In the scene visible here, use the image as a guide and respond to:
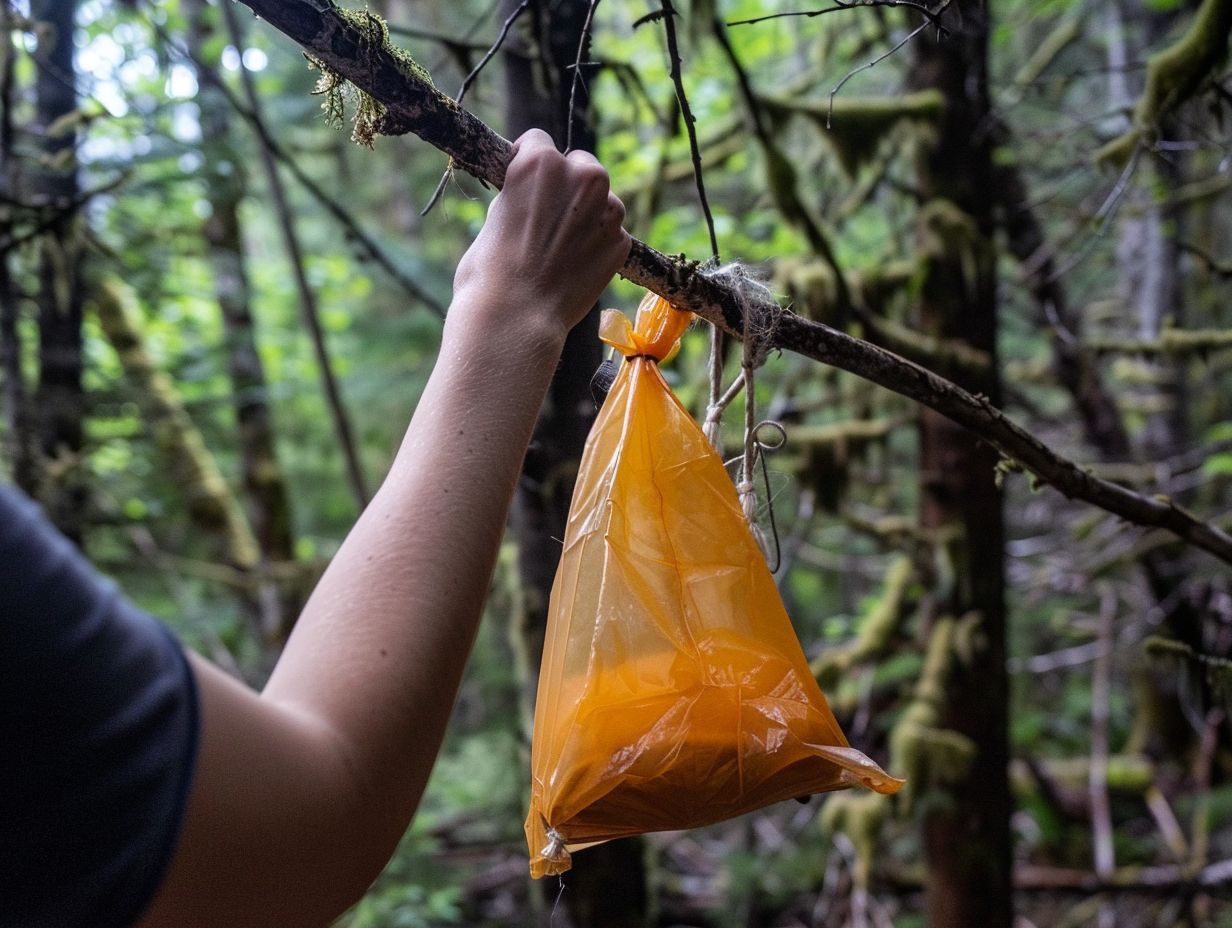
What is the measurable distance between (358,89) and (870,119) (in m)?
3.49

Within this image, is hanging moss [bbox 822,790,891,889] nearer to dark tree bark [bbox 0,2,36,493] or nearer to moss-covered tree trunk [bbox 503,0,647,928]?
moss-covered tree trunk [bbox 503,0,647,928]

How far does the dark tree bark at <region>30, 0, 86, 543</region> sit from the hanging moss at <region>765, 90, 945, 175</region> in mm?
3541

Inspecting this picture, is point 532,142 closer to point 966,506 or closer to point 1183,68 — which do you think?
point 1183,68

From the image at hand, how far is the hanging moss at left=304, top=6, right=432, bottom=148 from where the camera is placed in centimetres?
115

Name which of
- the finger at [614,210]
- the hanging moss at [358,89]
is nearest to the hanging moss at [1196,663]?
the finger at [614,210]

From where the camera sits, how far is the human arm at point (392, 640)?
2.31 feet

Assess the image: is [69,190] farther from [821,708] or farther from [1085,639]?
[1085,639]

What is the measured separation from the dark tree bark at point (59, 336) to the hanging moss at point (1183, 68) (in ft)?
14.2

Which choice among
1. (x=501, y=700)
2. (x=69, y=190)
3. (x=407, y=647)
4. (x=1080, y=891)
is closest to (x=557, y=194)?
(x=407, y=647)

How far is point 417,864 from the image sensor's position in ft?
17.3

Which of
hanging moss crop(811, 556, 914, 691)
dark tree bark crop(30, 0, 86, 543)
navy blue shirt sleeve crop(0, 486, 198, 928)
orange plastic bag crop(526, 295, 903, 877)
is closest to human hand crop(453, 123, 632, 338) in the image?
orange plastic bag crop(526, 295, 903, 877)

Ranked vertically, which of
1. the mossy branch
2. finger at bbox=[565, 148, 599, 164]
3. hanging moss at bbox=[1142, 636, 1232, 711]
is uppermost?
the mossy branch

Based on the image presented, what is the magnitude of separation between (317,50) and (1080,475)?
65.3 inches

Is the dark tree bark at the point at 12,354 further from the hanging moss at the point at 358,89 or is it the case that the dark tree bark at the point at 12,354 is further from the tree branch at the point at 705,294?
the tree branch at the point at 705,294
